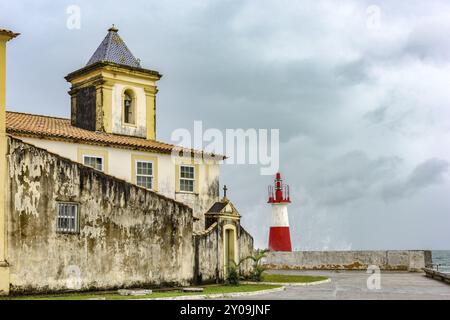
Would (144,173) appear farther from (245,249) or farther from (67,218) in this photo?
(67,218)

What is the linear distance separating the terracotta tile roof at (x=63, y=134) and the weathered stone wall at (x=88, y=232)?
5.03 m

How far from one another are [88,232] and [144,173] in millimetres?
8962

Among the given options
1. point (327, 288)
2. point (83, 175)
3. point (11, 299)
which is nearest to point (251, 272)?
point (327, 288)

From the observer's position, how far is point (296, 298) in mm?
22781

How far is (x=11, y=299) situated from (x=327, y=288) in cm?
1182

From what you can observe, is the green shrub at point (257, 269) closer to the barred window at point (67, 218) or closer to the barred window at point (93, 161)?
the barred window at point (93, 161)

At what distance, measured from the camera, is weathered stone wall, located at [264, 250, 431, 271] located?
40562mm

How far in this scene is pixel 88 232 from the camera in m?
25.6

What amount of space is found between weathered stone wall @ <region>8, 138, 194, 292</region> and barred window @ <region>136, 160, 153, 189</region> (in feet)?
19.4

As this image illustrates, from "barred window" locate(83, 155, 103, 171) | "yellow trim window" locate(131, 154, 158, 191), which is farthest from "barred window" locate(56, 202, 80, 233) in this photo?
"yellow trim window" locate(131, 154, 158, 191)

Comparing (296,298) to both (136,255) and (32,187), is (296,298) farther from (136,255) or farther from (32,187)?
(32,187)
